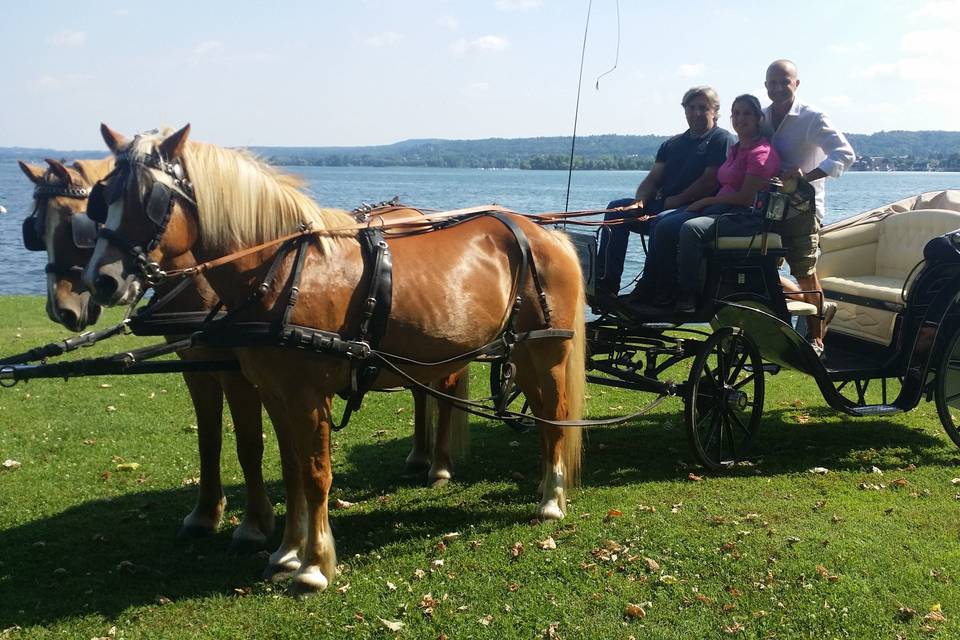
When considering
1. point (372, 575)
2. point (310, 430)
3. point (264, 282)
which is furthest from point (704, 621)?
point (264, 282)

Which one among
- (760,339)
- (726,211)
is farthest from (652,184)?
(760,339)

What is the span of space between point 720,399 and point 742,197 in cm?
157

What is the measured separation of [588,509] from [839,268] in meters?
4.10

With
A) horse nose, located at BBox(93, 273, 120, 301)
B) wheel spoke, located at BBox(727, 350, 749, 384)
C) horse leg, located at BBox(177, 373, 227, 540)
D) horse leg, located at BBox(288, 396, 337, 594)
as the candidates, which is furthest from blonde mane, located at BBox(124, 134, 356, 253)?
wheel spoke, located at BBox(727, 350, 749, 384)

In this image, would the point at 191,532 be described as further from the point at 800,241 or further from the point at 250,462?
the point at 800,241

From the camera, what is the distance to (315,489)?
4.45 meters

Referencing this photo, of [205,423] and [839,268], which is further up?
[839,268]

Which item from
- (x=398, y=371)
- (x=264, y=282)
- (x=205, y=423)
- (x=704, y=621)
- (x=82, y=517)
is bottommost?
(x=82, y=517)

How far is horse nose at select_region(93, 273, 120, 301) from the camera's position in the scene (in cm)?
371

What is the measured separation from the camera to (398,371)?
4.52 meters

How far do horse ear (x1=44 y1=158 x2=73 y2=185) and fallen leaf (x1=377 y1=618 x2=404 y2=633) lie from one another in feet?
10.3

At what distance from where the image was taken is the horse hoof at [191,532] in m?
5.32

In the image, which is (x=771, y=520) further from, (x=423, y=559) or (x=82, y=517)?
(x=82, y=517)

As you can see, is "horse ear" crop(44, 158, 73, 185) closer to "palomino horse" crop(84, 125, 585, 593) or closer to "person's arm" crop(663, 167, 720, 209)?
Result: "palomino horse" crop(84, 125, 585, 593)
